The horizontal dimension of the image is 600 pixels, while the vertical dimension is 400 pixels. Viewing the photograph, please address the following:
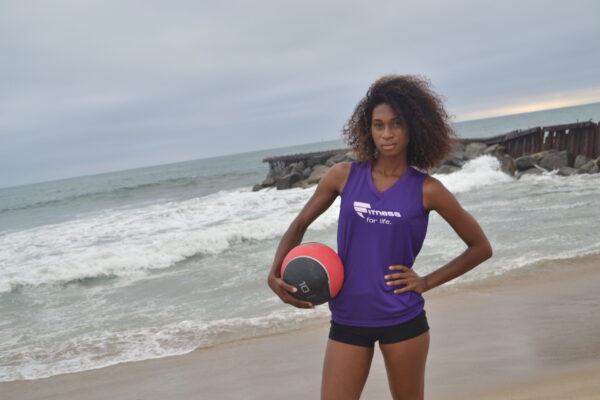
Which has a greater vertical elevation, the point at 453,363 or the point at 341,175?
the point at 341,175

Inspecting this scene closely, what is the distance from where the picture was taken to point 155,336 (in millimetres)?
6109

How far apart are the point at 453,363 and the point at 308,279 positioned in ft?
8.34

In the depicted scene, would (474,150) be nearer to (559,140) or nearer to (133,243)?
(559,140)

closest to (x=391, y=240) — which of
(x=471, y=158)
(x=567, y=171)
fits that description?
(x=567, y=171)

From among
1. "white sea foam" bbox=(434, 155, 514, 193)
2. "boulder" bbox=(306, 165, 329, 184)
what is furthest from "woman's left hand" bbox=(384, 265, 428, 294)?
"boulder" bbox=(306, 165, 329, 184)

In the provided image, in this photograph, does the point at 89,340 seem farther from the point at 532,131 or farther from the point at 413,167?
the point at 532,131

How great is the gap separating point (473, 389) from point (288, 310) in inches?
118

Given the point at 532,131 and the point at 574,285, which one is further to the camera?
the point at 532,131

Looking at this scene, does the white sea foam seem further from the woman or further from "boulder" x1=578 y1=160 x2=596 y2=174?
the woman

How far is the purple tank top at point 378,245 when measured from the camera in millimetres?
2342

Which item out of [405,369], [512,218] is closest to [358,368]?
[405,369]

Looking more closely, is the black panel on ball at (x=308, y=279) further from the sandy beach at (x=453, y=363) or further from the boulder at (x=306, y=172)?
the boulder at (x=306, y=172)

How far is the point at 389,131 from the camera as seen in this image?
8.03 ft

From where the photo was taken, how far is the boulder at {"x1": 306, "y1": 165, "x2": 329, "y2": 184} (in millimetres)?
27230
